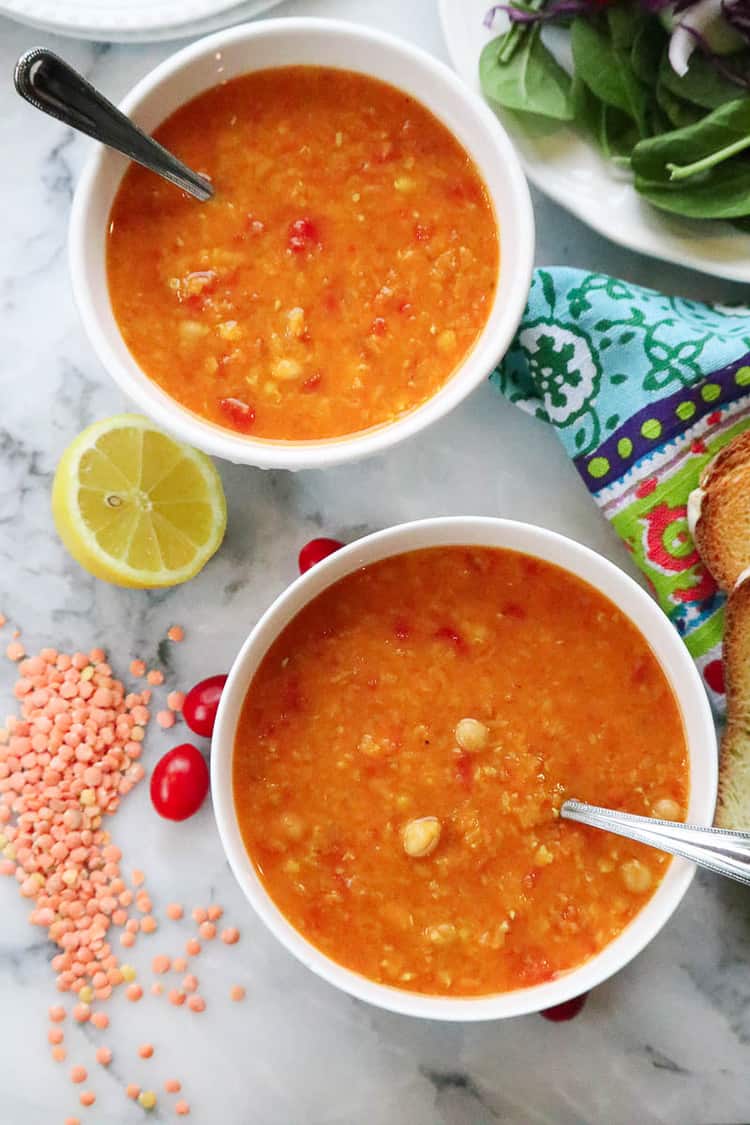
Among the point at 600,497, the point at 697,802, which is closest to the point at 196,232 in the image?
the point at 600,497

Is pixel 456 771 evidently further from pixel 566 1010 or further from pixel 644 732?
pixel 566 1010

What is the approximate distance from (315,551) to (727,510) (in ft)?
2.64

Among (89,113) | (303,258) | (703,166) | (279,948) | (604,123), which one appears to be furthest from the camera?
(279,948)

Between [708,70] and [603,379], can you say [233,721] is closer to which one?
[603,379]

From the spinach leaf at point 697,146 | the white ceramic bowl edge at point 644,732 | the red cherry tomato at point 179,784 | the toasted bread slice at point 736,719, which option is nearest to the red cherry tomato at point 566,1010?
the white ceramic bowl edge at point 644,732

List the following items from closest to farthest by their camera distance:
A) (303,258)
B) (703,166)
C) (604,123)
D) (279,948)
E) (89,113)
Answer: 1. (89,113)
2. (303,258)
3. (703,166)
4. (604,123)
5. (279,948)

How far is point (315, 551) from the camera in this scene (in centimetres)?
229

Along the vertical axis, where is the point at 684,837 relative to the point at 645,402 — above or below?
below

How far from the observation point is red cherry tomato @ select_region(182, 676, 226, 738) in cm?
229

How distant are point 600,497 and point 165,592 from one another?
0.93 meters

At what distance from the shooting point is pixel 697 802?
1.96m

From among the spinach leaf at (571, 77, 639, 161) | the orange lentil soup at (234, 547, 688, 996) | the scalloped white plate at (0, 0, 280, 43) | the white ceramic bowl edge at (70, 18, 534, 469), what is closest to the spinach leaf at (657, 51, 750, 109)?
the spinach leaf at (571, 77, 639, 161)

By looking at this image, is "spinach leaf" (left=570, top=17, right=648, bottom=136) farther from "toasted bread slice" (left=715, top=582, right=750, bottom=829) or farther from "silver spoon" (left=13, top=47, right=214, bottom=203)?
"toasted bread slice" (left=715, top=582, right=750, bottom=829)

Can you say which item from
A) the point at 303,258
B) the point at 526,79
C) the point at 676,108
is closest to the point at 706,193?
the point at 676,108
